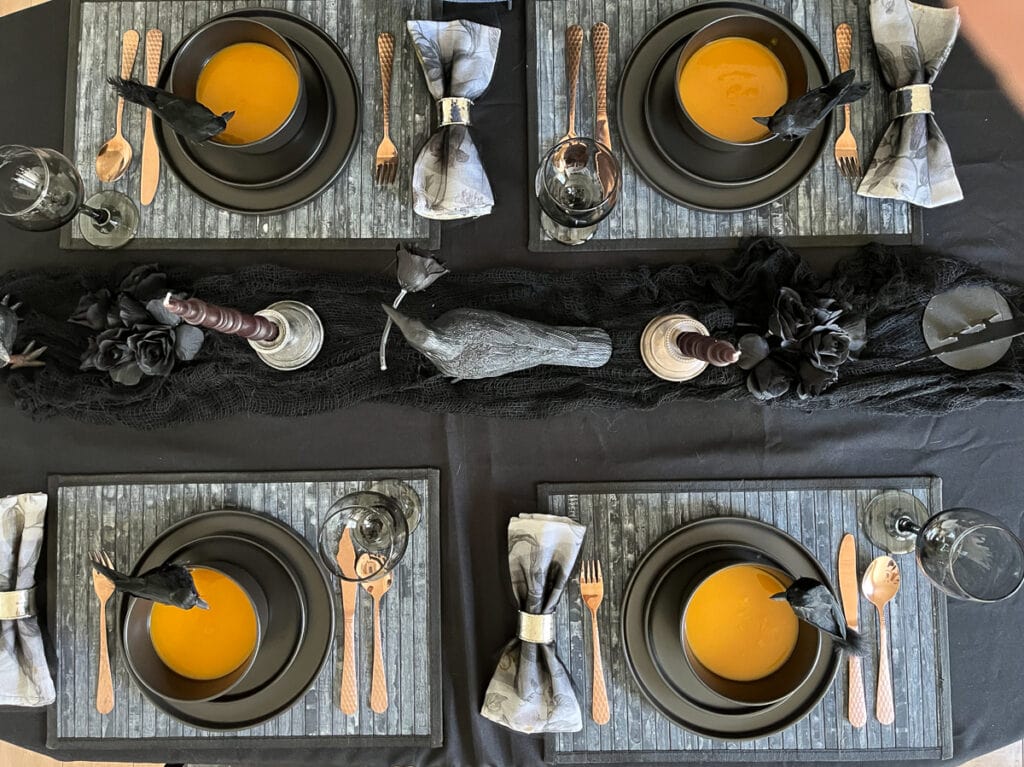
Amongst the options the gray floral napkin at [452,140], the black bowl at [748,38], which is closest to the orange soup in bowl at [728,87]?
the black bowl at [748,38]

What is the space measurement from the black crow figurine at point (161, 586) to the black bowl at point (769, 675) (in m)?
0.54

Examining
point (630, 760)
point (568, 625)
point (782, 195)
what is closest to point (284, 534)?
point (568, 625)

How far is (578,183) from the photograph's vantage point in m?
0.83

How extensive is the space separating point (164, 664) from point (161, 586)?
14 cm

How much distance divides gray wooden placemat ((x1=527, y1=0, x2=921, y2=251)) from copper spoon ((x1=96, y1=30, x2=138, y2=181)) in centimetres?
52

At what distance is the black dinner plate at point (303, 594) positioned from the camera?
0.84 meters

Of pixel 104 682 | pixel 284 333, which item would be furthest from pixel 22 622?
pixel 284 333

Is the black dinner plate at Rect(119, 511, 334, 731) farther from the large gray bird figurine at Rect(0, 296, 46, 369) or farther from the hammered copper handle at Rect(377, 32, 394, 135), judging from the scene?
the hammered copper handle at Rect(377, 32, 394, 135)

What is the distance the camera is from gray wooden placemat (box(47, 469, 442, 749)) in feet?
2.81

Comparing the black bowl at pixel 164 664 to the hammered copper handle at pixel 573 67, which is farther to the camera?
the hammered copper handle at pixel 573 67

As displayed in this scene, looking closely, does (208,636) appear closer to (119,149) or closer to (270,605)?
(270,605)

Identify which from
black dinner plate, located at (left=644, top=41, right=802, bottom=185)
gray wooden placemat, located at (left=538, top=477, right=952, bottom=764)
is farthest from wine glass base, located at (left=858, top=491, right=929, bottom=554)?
black dinner plate, located at (left=644, top=41, right=802, bottom=185)

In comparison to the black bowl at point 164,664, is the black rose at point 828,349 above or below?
above

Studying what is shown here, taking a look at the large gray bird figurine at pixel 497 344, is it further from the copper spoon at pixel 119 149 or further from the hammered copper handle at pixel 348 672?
the copper spoon at pixel 119 149
